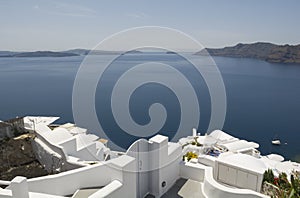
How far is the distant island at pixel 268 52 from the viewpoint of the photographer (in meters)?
142

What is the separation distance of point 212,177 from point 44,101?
51.5 m

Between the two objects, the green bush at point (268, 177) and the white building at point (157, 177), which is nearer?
the white building at point (157, 177)

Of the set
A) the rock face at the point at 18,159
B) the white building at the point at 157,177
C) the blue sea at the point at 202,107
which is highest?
the white building at the point at 157,177

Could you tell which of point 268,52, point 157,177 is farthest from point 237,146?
point 268,52

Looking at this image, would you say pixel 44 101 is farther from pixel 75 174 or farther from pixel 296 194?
pixel 296 194

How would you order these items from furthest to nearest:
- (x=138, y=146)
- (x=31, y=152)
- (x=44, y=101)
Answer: (x=44, y=101)
(x=31, y=152)
(x=138, y=146)

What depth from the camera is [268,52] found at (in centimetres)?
17025

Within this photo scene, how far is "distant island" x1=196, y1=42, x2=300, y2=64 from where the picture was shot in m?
142

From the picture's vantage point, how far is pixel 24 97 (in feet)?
188

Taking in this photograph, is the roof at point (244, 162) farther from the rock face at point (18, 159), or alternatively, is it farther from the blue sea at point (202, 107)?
the blue sea at point (202, 107)

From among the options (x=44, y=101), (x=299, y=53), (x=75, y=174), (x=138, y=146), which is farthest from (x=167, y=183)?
(x=299, y=53)

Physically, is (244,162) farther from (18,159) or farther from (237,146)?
(237,146)

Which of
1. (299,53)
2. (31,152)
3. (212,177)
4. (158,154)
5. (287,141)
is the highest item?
(299,53)

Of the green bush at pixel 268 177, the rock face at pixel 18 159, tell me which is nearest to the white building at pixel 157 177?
the green bush at pixel 268 177
